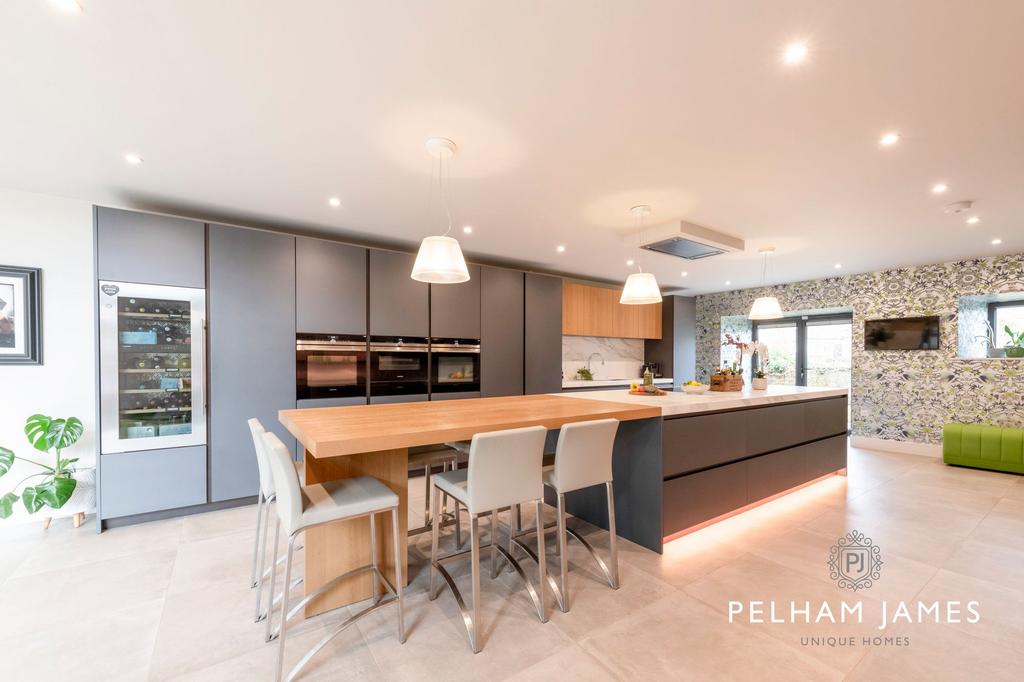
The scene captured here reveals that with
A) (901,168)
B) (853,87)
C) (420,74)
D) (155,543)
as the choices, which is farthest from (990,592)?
(155,543)

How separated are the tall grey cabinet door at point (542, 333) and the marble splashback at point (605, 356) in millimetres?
954

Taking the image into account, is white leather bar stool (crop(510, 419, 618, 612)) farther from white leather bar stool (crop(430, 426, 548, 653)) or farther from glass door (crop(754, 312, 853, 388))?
glass door (crop(754, 312, 853, 388))

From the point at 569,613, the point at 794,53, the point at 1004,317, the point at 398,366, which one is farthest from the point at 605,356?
the point at 794,53

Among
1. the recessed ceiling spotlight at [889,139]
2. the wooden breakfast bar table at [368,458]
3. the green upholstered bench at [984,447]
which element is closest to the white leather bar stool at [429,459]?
the wooden breakfast bar table at [368,458]

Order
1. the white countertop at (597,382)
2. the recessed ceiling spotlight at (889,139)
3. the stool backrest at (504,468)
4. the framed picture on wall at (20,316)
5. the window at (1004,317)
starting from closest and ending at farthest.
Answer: the stool backrest at (504,468) → the recessed ceiling spotlight at (889,139) → the framed picture on wall at (20,316) → the window at (1004,317) → the white countertop at (597,382)

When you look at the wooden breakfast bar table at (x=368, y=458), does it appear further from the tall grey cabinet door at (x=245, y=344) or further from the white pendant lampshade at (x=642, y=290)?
the tall grey cabinet door at (x=245, y=344)

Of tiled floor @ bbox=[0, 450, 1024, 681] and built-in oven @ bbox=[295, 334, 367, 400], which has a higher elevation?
built-in oven @ bbox=[295, 334, 367, 400]

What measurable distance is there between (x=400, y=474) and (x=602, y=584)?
1.25 m

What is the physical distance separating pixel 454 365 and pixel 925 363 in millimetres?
5947

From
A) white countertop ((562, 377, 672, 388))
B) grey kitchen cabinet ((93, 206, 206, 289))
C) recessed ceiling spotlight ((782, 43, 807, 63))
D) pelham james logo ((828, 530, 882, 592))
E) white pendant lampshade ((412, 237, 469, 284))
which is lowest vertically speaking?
pelham james logo ((828, 530, 882, 592))

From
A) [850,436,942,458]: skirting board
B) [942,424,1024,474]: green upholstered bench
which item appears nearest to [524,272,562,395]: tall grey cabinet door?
[850,436,942,458]: skirting board

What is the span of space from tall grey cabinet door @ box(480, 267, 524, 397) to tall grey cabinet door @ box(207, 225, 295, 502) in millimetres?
1971

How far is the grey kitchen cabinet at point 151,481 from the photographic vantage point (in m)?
3.03

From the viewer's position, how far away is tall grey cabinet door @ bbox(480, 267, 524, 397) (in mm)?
4820
